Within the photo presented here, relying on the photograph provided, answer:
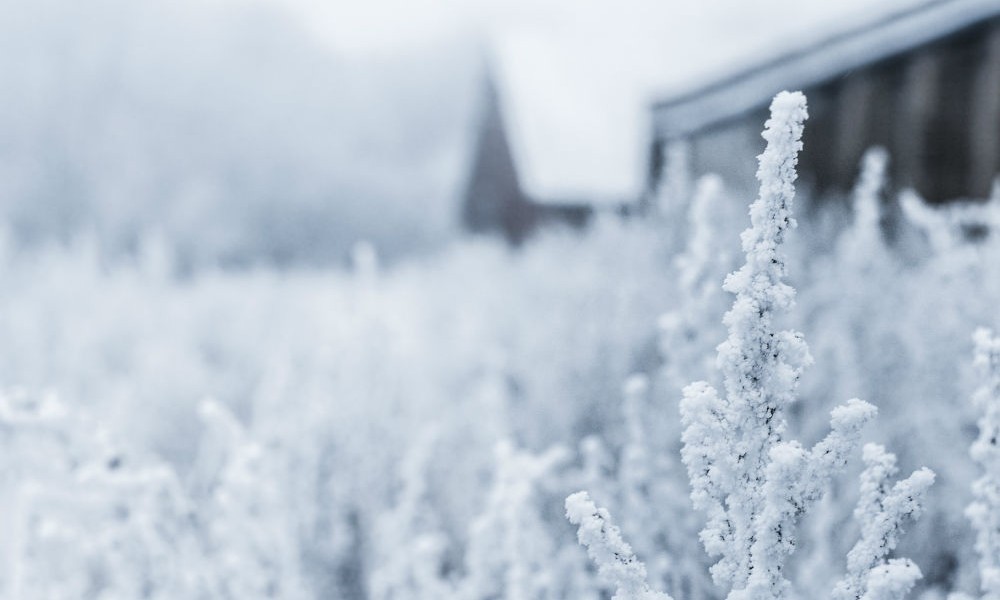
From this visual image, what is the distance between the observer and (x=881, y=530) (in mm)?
938

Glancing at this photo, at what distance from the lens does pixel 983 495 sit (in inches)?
42.7

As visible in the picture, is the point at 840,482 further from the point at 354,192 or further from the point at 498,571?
the point at 354,192

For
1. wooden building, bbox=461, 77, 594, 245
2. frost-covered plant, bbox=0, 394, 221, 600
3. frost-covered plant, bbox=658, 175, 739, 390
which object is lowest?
frost-covered plant, bbox=0, 394, 221, 600

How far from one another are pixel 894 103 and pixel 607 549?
15.6ft

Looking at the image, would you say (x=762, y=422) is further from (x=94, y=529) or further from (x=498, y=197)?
(x=498, y=197)

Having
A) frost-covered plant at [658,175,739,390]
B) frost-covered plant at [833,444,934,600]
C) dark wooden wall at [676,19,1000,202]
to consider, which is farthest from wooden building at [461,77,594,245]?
frost-covered plant at [833,444,934,600]

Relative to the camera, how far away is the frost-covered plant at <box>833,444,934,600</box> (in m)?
0.90

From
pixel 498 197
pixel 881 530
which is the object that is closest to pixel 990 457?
pixel 881 530

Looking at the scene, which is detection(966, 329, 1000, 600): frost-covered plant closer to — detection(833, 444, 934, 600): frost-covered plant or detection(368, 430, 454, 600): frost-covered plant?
detection(833, 444, 934, 600): frost-covered plant

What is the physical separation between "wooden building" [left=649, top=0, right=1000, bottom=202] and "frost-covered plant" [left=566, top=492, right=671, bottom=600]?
3.39m

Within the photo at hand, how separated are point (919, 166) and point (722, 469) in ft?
14.8

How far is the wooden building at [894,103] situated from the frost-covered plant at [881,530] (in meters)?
3.24

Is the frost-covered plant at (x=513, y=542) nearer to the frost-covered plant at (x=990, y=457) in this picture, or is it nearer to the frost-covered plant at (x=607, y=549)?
the frost-covered plant at (x=607, y=549)

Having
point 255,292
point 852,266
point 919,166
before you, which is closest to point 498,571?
point 852,266
